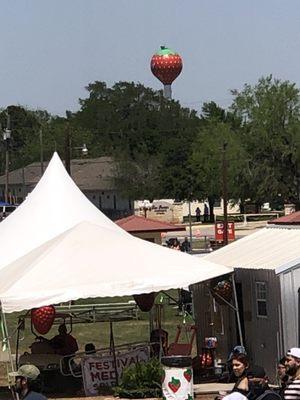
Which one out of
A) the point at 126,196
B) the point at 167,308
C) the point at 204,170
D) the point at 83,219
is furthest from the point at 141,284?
the point at 126,196

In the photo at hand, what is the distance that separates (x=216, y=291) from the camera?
18.4 m

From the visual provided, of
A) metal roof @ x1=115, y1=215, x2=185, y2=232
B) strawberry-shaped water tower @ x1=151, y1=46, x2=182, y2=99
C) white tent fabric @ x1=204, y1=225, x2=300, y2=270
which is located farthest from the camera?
strawberry-shaped water tower @ x1=151, y1=46, x2=182, y2=99

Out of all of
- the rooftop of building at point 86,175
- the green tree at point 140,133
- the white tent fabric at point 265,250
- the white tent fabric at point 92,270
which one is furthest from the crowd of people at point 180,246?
the rooftop of building at point 86,175

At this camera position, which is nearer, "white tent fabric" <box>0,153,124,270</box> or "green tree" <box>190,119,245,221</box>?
A: "white tent fabric" <box>0,153,124,270</box>

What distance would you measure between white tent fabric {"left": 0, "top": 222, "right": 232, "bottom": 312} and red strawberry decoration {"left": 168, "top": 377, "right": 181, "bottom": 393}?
5.70ft

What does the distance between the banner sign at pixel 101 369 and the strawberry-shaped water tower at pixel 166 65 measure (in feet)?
233

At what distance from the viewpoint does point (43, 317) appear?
19.4 meters

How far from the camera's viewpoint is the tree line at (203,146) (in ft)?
258

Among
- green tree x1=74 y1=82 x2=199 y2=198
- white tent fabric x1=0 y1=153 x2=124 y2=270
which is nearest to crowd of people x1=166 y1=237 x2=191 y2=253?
white tent fabric x1=0 y1=153 x2=124 y2=270

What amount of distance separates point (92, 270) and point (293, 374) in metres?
7.72

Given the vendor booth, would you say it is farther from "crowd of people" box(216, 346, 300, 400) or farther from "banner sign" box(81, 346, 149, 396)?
"crowd of people" box(216, 346, 300, 400)

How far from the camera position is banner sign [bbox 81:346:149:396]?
59.6ft

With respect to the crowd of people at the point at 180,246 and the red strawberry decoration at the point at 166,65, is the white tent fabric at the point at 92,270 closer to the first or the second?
the crowd of people at the point at 180,246

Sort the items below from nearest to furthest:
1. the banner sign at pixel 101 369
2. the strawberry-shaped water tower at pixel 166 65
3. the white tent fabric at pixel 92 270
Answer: the white tent fabric at pixel 92 270, the banner sign at pixel 101 369, the strawberry-shaped water tower at pixel 166 65
